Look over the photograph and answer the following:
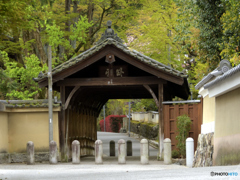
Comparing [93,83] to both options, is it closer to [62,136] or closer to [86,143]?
[62,136]

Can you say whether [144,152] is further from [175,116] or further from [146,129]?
[146,129]

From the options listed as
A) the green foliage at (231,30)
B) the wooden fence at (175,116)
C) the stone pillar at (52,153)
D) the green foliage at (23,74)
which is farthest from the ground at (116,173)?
the green foliage at (23,74)

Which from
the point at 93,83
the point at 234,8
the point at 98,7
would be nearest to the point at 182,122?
the point at 93,83

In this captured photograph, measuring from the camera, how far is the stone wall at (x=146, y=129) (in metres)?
36.9

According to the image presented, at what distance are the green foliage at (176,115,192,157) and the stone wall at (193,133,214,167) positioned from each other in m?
2.25

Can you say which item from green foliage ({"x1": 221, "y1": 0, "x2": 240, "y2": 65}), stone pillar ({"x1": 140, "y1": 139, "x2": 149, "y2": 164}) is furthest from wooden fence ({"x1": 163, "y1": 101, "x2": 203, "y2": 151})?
green foliage ({"x1": 221, "y1": 0, "x2": 240, "y2": 65})

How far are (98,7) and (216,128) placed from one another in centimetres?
1934

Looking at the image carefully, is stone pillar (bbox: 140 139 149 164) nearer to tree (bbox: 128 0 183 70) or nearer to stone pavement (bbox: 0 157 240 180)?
stone pavement (bbox: 0 157 240 180)

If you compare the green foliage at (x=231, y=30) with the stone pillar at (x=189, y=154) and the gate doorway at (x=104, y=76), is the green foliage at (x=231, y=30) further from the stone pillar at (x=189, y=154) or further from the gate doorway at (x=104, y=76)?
the stone pillar at (x=189, y=154)

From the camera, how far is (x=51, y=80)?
65.3ft

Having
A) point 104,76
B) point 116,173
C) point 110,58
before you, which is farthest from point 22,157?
point 116,173

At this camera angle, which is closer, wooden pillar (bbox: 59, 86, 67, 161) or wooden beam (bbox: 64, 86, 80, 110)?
wooden pillar (bbox: 59, 86, 67, 161)

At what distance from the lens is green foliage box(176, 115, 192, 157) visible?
19681mm

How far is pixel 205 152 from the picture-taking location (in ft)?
52.2
